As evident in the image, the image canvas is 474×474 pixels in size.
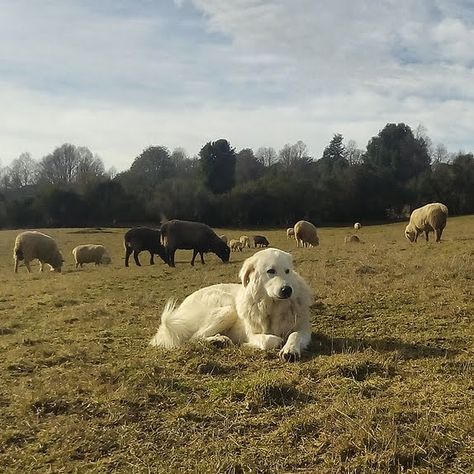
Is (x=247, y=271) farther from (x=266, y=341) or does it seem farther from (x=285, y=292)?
(x=266, y=341)

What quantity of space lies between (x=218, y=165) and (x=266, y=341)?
259ft

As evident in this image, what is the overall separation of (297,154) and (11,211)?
2554 inches

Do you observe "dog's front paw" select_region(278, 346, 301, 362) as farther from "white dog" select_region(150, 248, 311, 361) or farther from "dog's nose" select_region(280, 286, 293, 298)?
"dog's nose" select_region(280, 286, 293, 298)

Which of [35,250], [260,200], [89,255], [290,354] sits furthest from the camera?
[260,200]

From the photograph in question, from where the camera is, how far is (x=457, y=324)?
7605 mm

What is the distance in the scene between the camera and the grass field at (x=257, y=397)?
12.7 feet

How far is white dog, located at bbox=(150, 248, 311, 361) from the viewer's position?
6996mm

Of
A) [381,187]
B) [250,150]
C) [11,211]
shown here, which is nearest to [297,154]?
[250,150]

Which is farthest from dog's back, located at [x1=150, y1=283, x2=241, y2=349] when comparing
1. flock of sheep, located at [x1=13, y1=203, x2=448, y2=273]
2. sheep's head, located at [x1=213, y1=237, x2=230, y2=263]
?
sheep's head, located at [x1=213, y1=237, x2=230, y2=263]

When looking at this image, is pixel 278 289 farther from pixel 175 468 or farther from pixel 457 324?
pixel 175 468

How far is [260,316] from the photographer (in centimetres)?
722

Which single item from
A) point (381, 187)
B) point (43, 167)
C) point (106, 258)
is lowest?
point (106, 258)

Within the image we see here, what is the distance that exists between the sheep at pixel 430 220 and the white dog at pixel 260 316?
1942 centimetres

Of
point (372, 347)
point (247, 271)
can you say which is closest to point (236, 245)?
point (247, 271)
